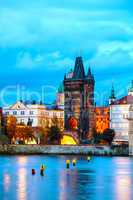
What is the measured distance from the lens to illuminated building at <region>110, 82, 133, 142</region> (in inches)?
6850

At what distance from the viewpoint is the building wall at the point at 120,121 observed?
17388cm

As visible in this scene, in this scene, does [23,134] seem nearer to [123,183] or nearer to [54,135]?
[54,135]

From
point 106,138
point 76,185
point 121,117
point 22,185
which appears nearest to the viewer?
point 22,185

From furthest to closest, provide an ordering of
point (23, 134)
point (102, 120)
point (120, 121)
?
1. point (102, 120)
2. point (120, 121)
3. point (23, 134)

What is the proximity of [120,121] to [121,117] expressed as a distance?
1.01 metres

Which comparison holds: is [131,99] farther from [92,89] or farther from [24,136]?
[24,136]

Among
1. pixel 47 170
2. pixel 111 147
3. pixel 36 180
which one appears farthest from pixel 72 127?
pixel 36 180

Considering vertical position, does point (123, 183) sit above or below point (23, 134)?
below

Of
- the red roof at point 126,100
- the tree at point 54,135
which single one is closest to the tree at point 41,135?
the tree at point 54,135

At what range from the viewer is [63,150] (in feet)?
442

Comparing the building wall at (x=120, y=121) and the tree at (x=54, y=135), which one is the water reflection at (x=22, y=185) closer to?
the tree at (x=54, y=135)

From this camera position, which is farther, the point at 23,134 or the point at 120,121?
the point at 120,121

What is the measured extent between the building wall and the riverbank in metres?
37.7

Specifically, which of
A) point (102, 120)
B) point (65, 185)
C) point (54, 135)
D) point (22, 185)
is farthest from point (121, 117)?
point (22, 185)
